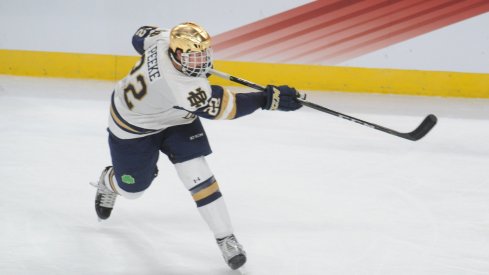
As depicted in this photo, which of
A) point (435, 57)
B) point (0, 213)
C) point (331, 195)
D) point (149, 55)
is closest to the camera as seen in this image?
point (149, 55)

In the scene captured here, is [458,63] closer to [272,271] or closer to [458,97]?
[458,97]

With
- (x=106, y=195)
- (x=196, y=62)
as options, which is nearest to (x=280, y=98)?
(x=196, y=62)

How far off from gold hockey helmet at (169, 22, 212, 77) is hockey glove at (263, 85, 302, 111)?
23 cm

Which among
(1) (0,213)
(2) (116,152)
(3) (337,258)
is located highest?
(2) (116,152)

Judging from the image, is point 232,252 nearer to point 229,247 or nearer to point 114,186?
point 229,247

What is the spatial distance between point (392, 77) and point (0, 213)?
12.0ft

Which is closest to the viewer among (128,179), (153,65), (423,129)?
(153,65)

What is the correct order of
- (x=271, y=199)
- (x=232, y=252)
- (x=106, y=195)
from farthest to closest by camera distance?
(x=271, y=199) → (x=106, y=195) → (x=232, y=252)

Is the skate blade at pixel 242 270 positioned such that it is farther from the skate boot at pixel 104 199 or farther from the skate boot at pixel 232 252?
the skate boot at pixel 104 199

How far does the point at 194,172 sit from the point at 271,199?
95 centimetres

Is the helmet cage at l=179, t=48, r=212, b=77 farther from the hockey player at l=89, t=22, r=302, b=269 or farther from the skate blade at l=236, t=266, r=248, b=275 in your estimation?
the skate blade at l=236, t=266, r=248, b=275

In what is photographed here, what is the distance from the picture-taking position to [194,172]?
9.11 ft

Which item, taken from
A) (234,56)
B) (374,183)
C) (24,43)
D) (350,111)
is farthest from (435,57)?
(24,43)

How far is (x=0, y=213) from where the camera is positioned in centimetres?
331
